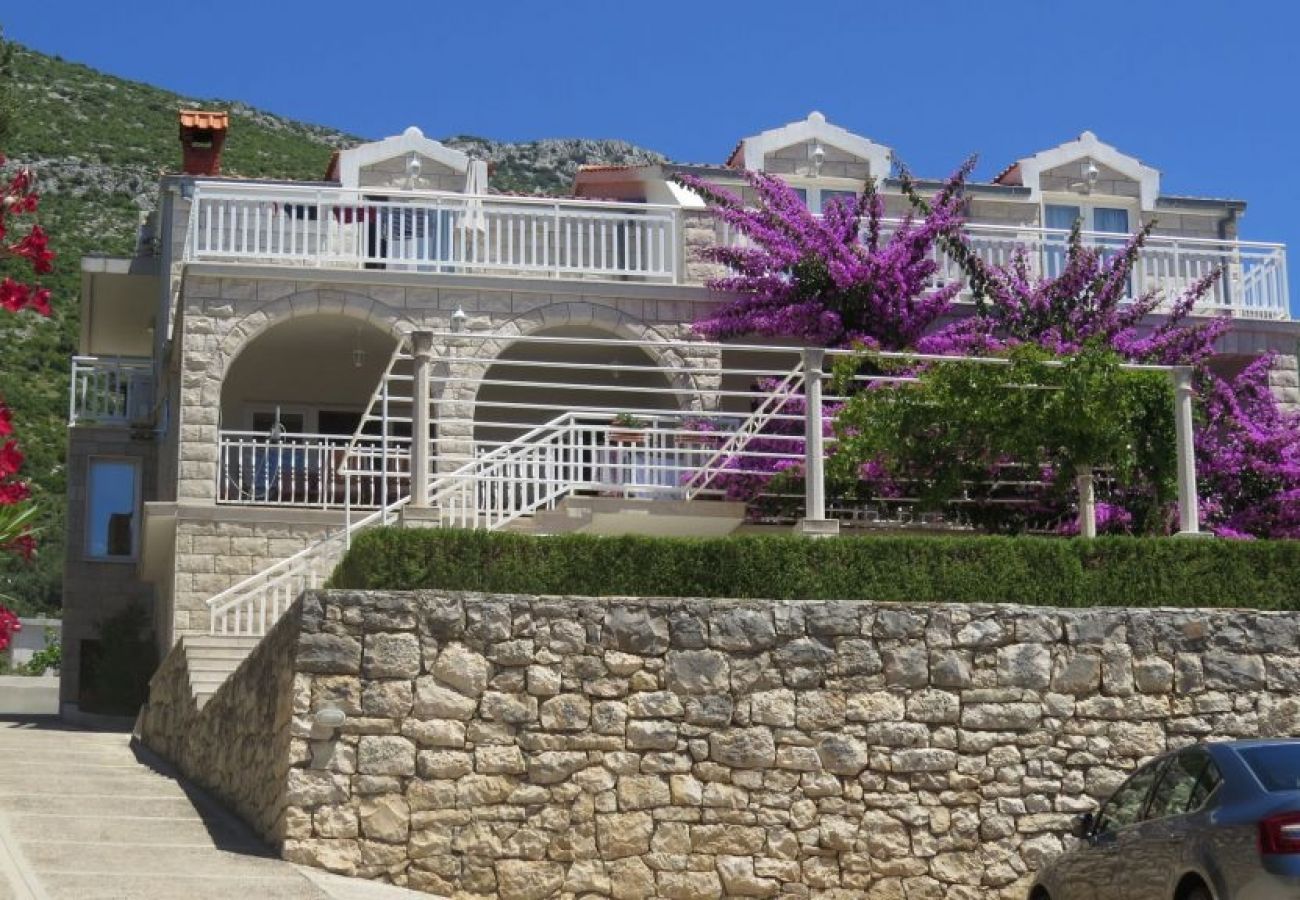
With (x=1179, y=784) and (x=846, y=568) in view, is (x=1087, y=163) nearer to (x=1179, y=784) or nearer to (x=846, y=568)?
(x=846, y=568)

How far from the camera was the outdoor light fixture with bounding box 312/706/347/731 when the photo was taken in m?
12.6

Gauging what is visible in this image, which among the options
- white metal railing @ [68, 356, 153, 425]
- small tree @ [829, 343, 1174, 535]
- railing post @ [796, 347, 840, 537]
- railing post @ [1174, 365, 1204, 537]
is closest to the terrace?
white metal railing @ [68, 356, 153, 425]

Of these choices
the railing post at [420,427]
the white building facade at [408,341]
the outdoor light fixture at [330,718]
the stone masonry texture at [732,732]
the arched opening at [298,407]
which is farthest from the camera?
the arched opening at [298,407]

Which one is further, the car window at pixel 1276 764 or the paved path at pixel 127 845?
the paved path at pixel 127 845

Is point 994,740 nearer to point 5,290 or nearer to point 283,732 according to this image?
point 283,732

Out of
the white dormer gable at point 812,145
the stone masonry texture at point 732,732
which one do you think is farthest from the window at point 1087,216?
the stone masonry texture at point 732,732

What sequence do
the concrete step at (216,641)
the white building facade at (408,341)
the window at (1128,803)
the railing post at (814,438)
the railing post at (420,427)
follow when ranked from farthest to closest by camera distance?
the white building facade at (408,341) < the concrete step at (216,641) < the railing post at (814,438) < the railing post at (420,427) < the window at (1128,803)

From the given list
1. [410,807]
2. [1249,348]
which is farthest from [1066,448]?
[1249,348]

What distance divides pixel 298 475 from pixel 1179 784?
13684mm

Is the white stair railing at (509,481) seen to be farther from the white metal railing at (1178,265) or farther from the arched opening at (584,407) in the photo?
the white metal railing at (1178,265)

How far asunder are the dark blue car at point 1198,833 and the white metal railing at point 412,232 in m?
13.0

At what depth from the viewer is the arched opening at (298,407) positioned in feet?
71.7

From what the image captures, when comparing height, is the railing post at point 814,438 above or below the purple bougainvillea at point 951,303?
below

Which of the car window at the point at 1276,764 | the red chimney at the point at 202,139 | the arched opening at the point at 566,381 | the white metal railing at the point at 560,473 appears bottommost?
the car window at the point at 1276,764
